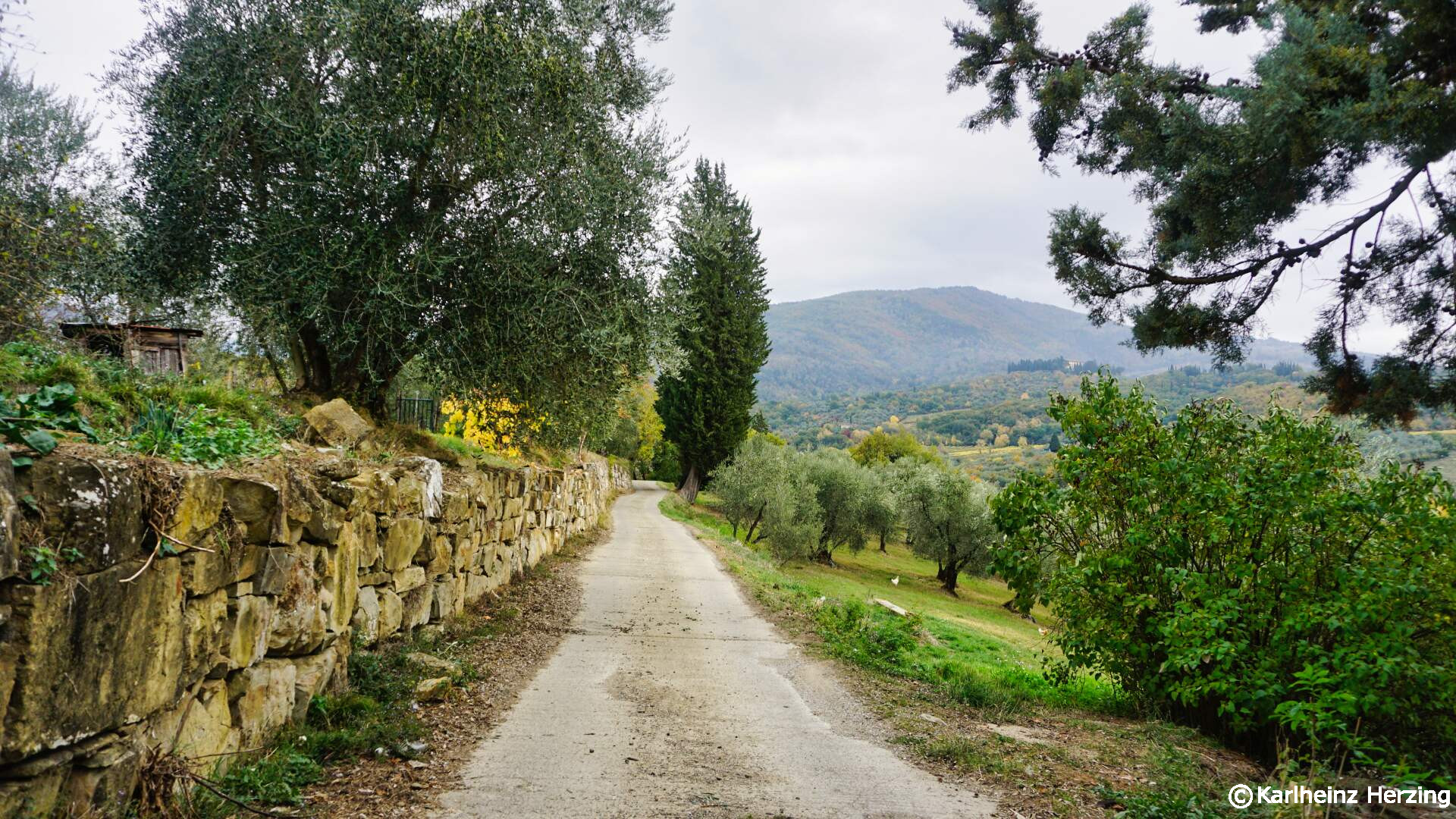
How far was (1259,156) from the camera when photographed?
5.98m

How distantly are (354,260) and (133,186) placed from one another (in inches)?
131

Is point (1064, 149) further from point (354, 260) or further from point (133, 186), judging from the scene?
point (133, 186)

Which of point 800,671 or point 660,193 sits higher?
point 660,193

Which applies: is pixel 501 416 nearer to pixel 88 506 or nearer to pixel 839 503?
pixel 88 506

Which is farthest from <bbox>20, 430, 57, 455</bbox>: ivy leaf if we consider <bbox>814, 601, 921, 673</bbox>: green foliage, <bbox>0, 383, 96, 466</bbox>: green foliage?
<bbox>814, 601, 921, 673</bbox>: green foliage

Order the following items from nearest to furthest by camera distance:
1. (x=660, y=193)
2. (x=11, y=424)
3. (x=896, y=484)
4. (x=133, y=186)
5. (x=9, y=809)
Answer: (x=9, y=809)
(x=11, y=424)
(x=133, y=186)
(x=660, y=193)
(x=896, y=484)

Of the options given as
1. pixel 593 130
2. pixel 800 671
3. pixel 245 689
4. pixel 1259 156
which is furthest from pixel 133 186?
pixel 1259 156

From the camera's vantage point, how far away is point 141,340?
33.1 ft

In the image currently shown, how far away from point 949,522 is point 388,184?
3875 centimetres

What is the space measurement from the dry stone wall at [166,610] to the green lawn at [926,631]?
6.29 meters

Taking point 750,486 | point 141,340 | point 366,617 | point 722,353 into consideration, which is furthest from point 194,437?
point 722,353

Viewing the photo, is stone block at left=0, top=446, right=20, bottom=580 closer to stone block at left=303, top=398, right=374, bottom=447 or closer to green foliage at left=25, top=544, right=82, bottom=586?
green foliage at left=25, top=544, right=82, bottom=586

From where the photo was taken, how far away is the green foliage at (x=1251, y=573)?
221 inches

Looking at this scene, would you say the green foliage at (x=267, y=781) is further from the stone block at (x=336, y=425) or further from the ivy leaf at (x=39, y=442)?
the stone block at (x=336, y=425)
